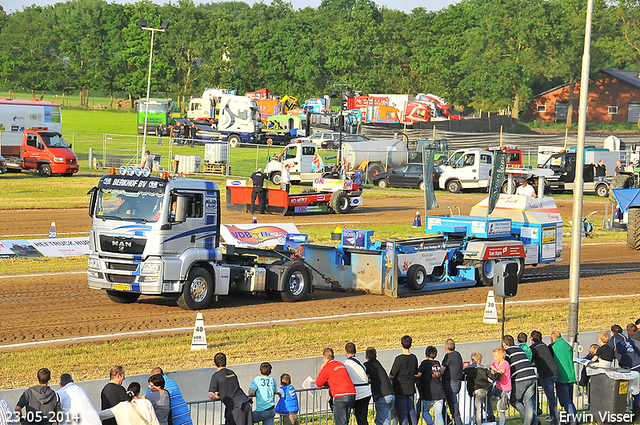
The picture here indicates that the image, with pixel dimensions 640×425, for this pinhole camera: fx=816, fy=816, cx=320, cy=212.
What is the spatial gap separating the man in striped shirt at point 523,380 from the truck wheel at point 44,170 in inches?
1283

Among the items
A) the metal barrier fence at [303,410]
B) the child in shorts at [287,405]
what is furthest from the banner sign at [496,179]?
the child in shorts at [287,405]

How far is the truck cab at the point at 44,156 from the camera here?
129 ft

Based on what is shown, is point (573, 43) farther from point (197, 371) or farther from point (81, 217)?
point (197, 371)

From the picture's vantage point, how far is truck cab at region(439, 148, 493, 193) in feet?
134

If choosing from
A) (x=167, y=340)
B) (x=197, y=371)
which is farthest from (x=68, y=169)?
(x=197, y=371)

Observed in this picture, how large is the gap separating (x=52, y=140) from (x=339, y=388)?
108 feet

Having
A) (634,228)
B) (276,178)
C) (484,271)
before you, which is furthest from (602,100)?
(484,271)

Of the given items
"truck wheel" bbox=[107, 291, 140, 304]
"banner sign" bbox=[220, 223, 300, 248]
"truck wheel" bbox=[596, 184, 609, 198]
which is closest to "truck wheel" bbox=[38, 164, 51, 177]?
"banner sign" bbox=[220, 223, 300, 248]

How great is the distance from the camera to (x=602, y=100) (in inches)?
3297

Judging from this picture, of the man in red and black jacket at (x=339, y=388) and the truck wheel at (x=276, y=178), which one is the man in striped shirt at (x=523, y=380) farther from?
the truck wheel at (x=276, y=178)

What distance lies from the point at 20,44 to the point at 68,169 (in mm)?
62084

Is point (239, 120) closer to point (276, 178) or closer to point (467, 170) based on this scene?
point (276, 178)

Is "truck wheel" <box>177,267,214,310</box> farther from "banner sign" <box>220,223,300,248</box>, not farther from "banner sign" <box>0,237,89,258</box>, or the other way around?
"banner sign" <box>0,237,89,258</box>

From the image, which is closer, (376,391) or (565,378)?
(376,391)
